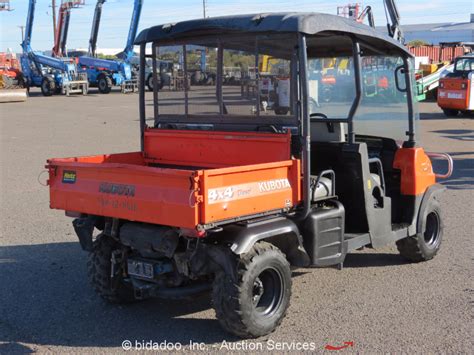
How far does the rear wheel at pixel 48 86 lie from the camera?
35.8 meters

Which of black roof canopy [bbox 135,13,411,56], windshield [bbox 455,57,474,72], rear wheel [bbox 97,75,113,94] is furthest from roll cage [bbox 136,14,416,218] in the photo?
rear wheel [bbox 97,75,113,94]

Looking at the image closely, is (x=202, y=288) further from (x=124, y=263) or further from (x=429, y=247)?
(x=429, y=247)

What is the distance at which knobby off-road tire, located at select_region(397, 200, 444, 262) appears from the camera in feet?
20.7

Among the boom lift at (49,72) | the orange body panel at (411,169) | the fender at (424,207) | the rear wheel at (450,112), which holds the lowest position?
the fender at (424,207)

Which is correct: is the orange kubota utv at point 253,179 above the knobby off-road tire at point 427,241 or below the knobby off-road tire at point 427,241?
above

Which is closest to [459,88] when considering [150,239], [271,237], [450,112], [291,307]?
[450,112]

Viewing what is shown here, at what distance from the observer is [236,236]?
4480mm

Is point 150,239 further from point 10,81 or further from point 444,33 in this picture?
point 444,33

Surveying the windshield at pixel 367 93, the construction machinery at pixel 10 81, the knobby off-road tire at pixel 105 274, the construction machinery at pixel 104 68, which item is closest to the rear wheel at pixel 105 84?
the construction machinery at pixel 104 68

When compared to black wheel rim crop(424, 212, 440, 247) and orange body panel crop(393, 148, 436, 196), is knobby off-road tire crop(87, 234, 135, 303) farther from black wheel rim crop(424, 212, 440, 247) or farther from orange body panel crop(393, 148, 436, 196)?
black wheel rim crop(424, 212, 440, 247)

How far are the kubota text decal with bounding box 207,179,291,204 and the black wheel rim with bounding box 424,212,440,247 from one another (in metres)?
2.48

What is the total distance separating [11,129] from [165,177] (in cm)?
1633

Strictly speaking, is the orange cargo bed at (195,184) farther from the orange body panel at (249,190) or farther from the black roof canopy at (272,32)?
the black roof canopy at (272,32)

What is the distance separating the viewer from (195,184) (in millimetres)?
4164
